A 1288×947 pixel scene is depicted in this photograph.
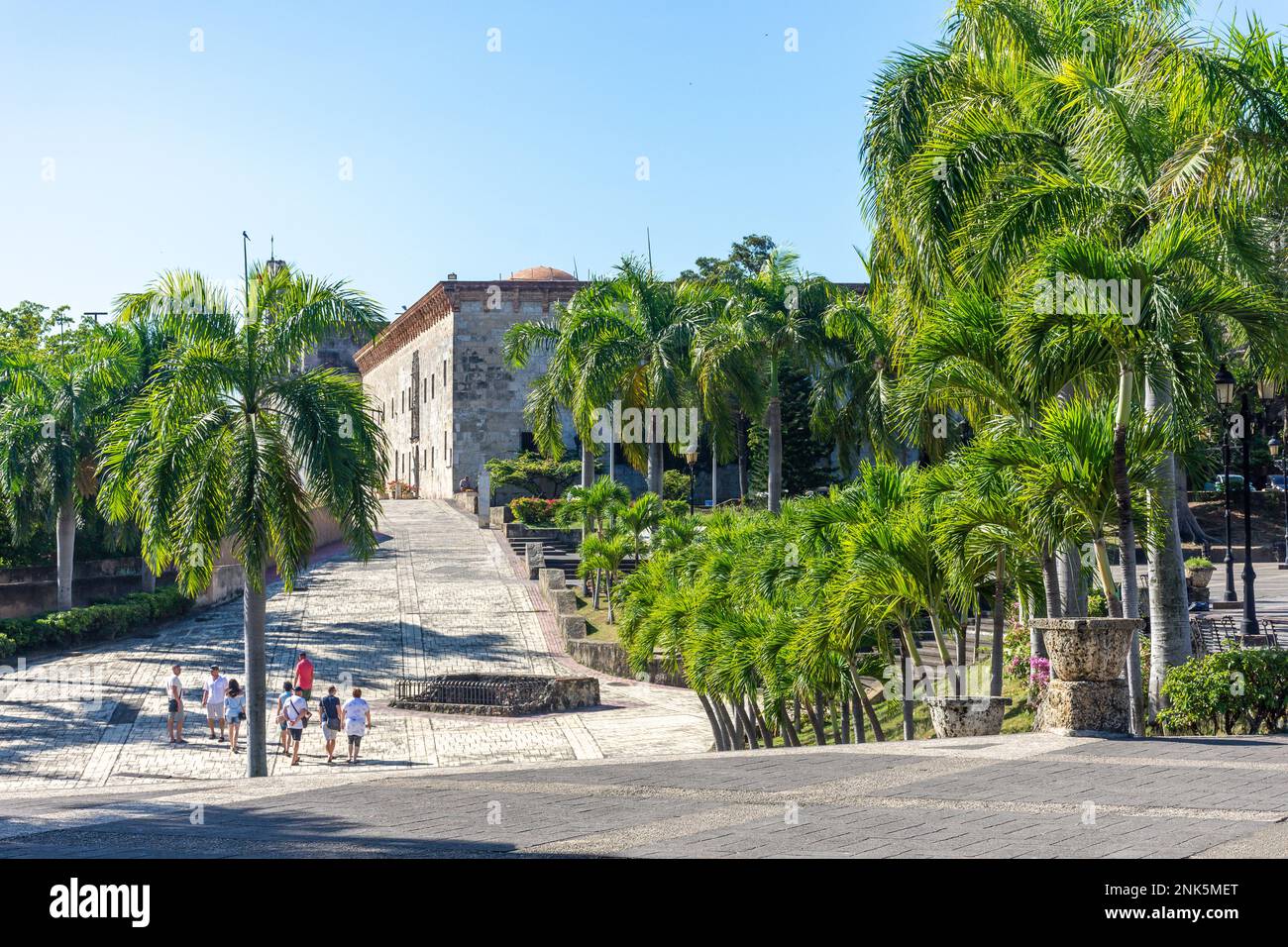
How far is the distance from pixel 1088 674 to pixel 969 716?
1785 mm

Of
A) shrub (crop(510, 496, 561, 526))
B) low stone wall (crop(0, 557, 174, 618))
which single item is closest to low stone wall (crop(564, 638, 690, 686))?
low stone wall (crop(0, 557, 174, 618))

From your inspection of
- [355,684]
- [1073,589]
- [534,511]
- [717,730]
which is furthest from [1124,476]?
[534,511]

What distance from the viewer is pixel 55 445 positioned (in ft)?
101

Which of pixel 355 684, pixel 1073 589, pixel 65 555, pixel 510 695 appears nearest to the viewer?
pixel 1073 589

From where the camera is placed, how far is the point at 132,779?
64.2ft

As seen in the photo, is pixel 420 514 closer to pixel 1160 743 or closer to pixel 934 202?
pixel 934 202

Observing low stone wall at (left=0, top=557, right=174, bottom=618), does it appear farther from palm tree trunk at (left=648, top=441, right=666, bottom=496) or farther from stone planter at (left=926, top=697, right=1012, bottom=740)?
stone planter at (left=926, top=697, right=1012, bottom=740)

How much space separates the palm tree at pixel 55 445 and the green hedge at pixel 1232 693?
2361 centimetres

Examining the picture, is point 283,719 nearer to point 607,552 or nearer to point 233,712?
point 233,712

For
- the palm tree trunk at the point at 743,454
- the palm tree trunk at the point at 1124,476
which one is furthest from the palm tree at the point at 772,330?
the palm tree trunk at the point at 743,454

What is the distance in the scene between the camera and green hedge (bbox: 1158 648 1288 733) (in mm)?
13352
